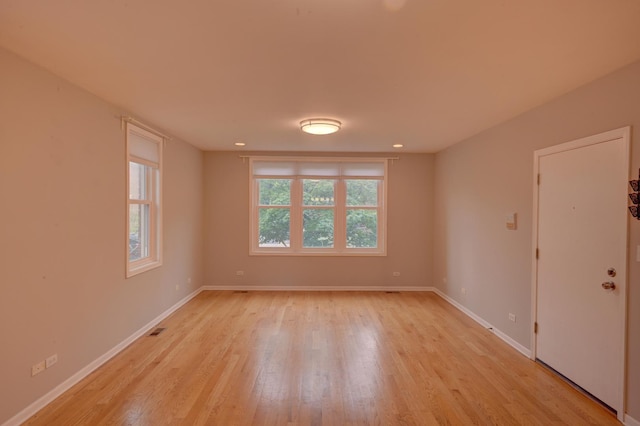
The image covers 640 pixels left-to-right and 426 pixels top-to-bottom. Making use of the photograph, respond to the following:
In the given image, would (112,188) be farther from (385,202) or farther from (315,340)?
(385,202)

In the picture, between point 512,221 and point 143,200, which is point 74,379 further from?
point 512,221

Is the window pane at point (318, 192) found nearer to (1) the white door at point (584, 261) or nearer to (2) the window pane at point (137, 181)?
(2) the window pane at point (137, 181)

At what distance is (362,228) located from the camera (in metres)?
6.00

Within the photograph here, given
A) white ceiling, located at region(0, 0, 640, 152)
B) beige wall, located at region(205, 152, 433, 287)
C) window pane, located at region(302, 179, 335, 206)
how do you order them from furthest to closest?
window pane, located at region(302, 179, 335, 206) → beige wall, located at region(205, 152, 433, 287) → white ceiling, located at region(0, 0, 640, 152)

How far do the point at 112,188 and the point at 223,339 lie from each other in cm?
205

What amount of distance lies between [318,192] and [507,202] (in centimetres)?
319

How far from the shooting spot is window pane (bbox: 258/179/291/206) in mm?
5926

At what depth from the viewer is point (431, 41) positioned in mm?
1974

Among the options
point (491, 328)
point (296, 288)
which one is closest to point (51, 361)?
point (296, 288)

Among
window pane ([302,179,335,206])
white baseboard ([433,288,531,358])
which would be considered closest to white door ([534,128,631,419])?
white baseboard ([433,288,531,358])

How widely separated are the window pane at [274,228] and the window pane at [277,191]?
157mm

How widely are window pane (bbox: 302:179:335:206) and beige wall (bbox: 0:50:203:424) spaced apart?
315 cm

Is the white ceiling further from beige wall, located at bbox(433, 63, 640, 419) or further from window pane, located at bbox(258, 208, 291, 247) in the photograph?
window pane, located at bbox(258, 208, 291, 247)

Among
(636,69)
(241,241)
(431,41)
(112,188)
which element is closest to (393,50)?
(431,41)
